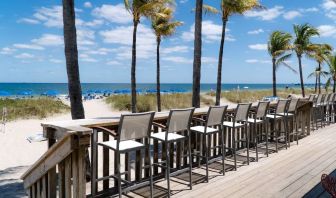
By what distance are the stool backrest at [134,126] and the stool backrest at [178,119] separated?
446mm

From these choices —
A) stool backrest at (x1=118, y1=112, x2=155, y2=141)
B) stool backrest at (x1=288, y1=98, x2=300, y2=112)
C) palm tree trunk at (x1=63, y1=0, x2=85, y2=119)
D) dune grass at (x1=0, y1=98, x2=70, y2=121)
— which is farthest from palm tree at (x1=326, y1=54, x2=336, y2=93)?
stool backrest at (x1=118, y1=112, x2=155, y2=141)

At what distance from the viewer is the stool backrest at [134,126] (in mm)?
3513

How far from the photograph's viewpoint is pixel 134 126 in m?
3.66

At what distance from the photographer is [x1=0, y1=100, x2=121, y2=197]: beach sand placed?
20.4ft

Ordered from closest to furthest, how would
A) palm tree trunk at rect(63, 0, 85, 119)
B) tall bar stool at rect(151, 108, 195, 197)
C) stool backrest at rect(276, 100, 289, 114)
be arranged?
tall bar stool at rect(151, 108, 195, 197) < palm tree trunk at rect(63, 0, 85, 119) < stool backrest at rect(276, 100, 289, 114)

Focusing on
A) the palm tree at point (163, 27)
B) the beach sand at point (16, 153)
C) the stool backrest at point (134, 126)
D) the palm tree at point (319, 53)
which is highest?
the palm tree at point (163, 27)

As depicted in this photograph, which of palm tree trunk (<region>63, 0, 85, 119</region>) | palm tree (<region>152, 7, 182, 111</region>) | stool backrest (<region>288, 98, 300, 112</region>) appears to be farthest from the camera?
palm tree (<region>152, 7, 182, 111</region>)

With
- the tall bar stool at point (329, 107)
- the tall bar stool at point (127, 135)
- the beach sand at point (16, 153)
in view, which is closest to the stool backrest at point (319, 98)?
the tall bar stool at point (329, 107)

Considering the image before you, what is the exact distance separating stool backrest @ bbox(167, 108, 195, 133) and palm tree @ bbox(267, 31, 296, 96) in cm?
2052

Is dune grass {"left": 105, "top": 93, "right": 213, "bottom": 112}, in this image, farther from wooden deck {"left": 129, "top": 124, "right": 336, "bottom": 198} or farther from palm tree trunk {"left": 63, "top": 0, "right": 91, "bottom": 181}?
wooden deck {"left": 129, "top": 124, "right": 336, "bottom": 198}

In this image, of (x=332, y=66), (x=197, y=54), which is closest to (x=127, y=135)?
(x=197, y=54)

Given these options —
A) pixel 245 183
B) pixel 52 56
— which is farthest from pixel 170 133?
pixel 52 56

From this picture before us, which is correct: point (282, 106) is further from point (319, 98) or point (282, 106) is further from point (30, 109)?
point (30, 109)

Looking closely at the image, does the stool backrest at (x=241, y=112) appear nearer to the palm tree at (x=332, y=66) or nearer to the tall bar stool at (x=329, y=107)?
the tall bar stool at (x=329, y=107)
